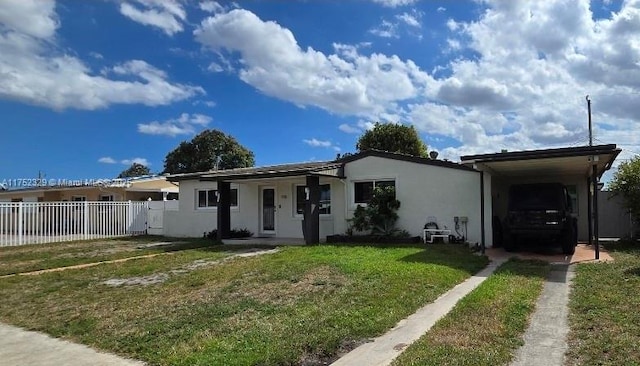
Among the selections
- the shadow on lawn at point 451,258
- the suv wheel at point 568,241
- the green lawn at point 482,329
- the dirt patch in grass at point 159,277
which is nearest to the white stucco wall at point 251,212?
the shadow on lawn at point 451,258

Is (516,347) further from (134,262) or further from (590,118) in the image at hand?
(590,118)

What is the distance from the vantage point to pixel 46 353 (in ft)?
18.0

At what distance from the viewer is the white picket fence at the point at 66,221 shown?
1922cm

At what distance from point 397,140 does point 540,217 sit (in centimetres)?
2433

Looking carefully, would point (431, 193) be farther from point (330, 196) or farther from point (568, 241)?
point (568, 241)

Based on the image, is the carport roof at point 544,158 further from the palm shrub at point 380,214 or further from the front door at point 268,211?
the front door at point 268,211

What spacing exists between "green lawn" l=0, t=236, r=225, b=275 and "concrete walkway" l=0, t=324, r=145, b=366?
22.1ft

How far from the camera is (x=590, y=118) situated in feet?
110

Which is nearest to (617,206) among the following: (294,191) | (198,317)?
(294,191)

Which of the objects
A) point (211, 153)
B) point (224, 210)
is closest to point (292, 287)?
point (224, 210)

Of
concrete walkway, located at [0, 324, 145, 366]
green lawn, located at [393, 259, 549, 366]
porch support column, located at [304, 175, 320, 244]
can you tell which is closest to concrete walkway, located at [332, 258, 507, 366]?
green lawn, located at [393, 259, 549, 366]

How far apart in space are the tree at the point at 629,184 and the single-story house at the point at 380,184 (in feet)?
3.13

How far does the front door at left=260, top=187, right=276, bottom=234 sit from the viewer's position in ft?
65.3

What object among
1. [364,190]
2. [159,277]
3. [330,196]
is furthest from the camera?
[330,196]
